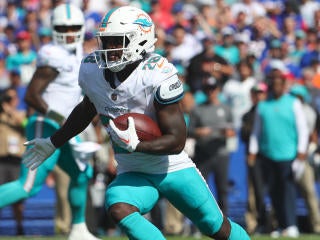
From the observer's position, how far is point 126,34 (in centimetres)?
537

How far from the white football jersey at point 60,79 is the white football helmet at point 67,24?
0.12 meters

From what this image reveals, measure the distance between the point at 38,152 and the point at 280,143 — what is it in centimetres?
487

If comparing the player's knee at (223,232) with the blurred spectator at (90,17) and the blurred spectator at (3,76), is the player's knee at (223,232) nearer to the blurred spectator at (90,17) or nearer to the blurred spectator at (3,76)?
the blurred spectator at (3,76)

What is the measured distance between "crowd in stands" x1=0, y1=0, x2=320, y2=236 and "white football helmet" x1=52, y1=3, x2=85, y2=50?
252 cm

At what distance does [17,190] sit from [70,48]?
1.27m

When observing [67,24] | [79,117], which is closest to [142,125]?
[79,117]

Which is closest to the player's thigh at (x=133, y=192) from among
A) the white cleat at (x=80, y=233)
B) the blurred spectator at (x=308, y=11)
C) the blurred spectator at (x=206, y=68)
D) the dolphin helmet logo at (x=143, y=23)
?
the dolphin helmet logo at (x=143, y=23)

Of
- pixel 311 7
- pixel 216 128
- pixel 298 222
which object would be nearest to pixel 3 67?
pixel 216 128

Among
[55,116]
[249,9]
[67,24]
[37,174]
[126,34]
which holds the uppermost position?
[126,34]

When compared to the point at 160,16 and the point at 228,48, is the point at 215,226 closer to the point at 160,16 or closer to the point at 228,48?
the point at 228,48

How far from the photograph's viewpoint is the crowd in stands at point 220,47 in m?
10.9

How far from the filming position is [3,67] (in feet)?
40.4

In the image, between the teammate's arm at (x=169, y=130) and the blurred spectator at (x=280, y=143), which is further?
the blurred spectator at (x=280, y=143)

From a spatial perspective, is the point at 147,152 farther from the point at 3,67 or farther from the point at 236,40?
the point at 236,40
